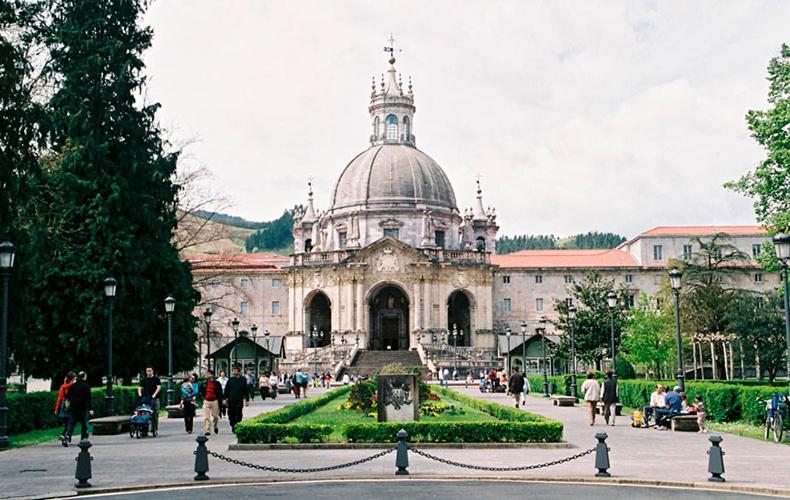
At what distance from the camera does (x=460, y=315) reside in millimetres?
85438

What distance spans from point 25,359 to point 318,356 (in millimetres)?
39308

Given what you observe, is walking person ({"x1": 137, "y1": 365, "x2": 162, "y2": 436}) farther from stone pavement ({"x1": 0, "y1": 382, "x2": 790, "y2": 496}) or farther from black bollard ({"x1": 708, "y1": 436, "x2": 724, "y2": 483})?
black bollard ({"x1": 708, "y1": 436, "x2": 724, "y2": 483})

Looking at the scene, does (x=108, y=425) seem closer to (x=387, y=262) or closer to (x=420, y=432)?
(x=420, y=432)

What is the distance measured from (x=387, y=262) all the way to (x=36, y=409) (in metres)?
53.1

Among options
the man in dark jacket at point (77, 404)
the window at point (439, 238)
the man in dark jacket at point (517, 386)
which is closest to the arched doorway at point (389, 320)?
the window at point (439, 238)

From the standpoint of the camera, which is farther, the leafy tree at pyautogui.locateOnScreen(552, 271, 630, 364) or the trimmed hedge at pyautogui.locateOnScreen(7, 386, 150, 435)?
the leafy tree at pyautogui.locateOnScreen(552, 271, 630, 364)

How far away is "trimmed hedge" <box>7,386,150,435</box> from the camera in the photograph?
2630 centimetres

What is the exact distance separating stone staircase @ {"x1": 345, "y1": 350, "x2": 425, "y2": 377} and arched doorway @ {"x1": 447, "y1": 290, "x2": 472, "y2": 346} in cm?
909

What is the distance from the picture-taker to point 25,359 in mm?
36438

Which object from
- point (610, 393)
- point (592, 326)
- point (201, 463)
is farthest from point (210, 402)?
point (592, 326)

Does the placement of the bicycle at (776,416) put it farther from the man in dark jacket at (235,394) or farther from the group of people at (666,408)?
the man in dark jacket at (235,394)

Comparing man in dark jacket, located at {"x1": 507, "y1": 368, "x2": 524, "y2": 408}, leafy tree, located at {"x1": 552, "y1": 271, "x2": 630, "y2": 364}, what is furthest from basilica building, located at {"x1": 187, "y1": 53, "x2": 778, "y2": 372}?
man in dark jacket, located at {"x1": 507, "y1": 368, "x2": 524, "y2": 408}

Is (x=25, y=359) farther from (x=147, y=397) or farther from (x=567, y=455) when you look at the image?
(x=567, y=455)

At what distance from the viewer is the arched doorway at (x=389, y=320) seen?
83.0m
